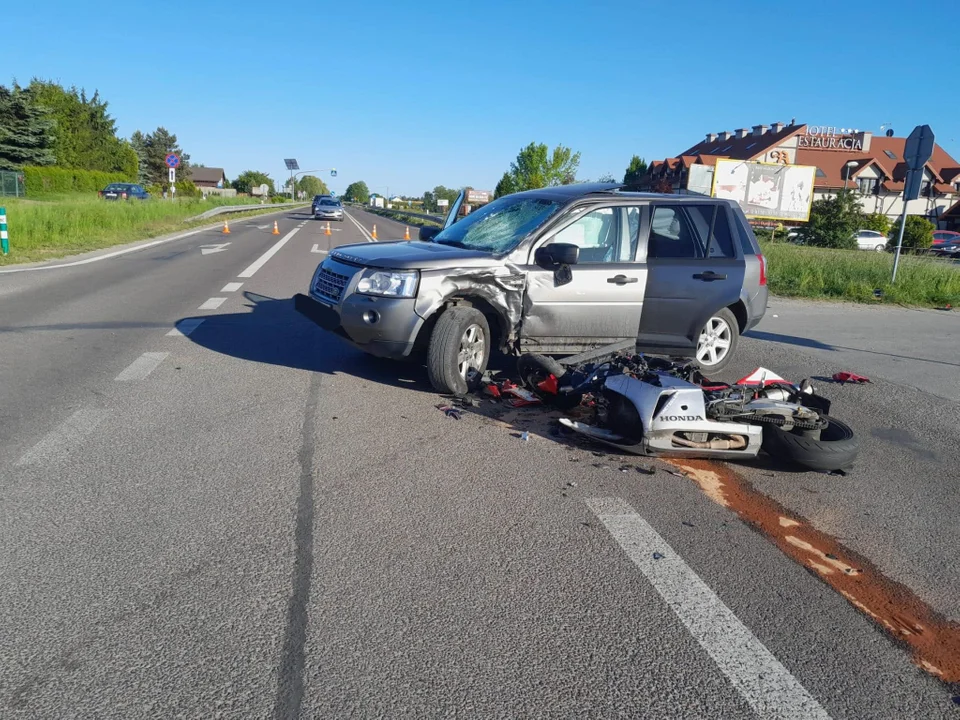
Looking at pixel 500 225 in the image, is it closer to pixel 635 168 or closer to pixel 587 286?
pixel 587 286

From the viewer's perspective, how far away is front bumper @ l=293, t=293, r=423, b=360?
637cm

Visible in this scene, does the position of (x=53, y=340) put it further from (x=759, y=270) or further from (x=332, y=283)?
(x=759, y=270)

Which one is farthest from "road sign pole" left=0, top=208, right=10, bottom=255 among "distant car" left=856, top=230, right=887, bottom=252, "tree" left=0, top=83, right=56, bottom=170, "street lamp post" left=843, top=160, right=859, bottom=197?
"street lamp post" left=843, top=160, right=859, bottom=197

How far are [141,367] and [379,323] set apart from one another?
98.5 inches

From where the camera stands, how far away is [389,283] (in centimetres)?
644

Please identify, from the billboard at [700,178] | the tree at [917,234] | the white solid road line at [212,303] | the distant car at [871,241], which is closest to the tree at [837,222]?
the distant car at [871,241]

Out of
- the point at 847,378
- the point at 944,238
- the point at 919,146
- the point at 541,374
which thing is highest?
the point at 919,146

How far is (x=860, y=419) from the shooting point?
684cm

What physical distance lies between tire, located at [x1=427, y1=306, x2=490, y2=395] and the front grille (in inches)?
37.1

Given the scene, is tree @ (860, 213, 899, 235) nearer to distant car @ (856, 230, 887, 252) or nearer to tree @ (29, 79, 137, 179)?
distant car @ (856, 230, 887, 252)

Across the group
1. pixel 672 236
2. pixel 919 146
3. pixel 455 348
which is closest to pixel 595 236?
pixel 672 236

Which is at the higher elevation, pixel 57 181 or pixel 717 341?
pixel 57 181

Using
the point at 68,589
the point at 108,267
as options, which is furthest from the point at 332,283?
the point at 108,267

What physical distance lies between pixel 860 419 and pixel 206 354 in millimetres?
6284
